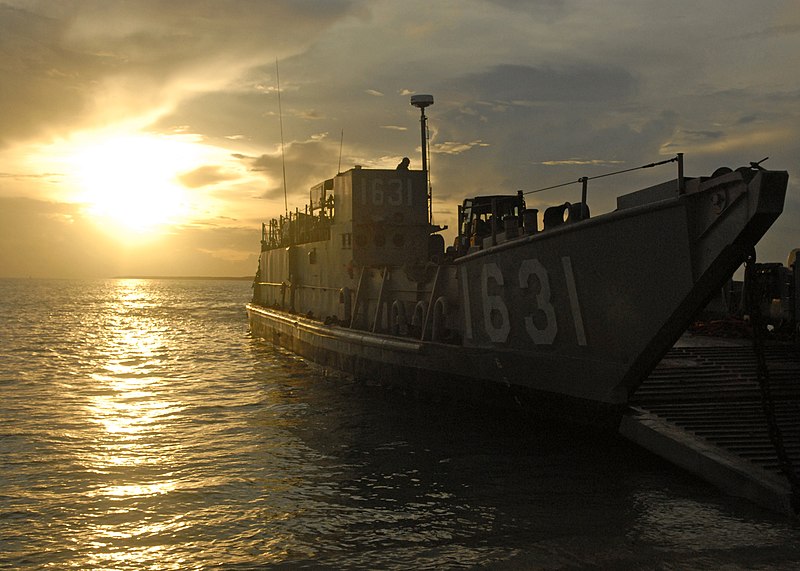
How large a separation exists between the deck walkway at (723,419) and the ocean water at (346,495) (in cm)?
31

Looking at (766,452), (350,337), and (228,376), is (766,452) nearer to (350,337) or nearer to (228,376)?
(350,337)

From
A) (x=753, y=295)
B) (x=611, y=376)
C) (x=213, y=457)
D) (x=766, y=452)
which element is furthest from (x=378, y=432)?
(x=753, y=295)

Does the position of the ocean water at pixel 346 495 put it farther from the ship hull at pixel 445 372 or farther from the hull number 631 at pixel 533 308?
the hull number 631 at pixel 533 308

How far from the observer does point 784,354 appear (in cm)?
1399

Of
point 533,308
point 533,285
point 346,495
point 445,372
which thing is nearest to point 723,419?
point 533,308

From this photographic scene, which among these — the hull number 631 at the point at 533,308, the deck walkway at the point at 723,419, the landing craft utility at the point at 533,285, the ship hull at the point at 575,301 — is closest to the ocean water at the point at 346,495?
the deck walkway at the point at 723,419

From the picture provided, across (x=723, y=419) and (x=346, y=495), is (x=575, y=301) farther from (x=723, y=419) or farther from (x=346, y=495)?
(x=346, y=495)

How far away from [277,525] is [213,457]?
379 cm

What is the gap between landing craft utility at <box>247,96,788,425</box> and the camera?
894 cm

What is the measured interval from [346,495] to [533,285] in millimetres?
4574

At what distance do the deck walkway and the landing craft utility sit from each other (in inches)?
35.0

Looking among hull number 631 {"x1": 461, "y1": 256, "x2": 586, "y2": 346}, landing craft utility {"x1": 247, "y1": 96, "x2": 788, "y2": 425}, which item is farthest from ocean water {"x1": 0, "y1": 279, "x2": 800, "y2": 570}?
hull number 631 {"x1": 461, "y1": 256, "x2": 586, "y2": 346}

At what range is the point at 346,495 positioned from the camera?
9438 mm

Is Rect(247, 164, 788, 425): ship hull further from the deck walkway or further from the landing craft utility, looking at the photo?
the deck walkway
